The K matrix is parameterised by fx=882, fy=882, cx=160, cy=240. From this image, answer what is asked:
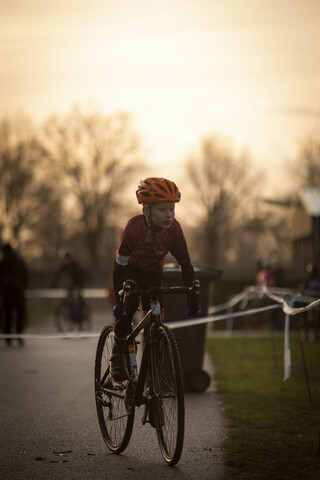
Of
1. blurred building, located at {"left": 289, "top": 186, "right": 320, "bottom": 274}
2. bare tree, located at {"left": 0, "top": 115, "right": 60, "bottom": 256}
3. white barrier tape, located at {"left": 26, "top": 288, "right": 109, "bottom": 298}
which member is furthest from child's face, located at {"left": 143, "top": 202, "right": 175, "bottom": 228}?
→ bare tree, located at {"left": 0, "top": 115, "right": 60, "bottom": 256}

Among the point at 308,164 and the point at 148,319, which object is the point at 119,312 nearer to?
the point at 148,319

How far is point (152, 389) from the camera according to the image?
18.9 feet

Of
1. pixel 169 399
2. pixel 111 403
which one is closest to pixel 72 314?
pixel 111 403

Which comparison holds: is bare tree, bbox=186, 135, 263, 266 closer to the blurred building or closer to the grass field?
the blurred building

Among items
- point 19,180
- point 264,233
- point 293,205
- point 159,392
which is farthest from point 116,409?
point 264,233

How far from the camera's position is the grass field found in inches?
225

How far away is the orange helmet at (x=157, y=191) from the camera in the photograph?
230 inches

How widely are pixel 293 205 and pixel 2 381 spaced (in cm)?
2955

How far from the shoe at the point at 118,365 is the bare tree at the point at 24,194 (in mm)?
48747

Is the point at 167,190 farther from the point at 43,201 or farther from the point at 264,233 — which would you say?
the point at 264,233

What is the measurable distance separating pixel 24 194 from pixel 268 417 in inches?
1879

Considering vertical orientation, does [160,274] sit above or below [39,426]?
above

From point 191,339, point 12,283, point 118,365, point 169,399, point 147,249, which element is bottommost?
point 12,283

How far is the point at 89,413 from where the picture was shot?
321 inches
